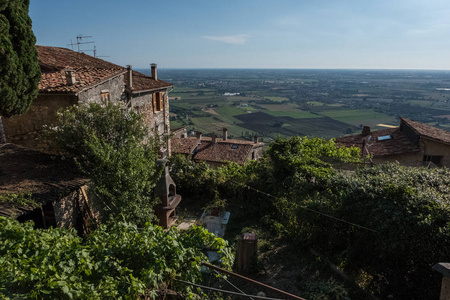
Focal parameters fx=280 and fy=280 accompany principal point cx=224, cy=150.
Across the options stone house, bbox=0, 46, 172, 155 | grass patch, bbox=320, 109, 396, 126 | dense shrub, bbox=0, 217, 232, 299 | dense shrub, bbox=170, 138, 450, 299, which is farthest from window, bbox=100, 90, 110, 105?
grass patch, bbox=320, 109, 396, 126

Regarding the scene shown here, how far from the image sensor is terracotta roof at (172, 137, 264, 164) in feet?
102

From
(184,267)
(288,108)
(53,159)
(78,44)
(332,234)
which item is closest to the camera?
(184,267)

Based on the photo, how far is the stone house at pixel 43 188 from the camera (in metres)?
6.57

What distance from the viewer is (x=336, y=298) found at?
623 cm

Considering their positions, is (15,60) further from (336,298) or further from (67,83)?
(336,298)

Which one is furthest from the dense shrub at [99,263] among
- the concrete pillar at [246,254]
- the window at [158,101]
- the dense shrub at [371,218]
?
the window at [158,101]

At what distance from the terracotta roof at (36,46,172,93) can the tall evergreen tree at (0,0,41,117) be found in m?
1.93

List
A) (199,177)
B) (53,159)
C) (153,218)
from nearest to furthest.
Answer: (53,159), (153,218), (199,177)

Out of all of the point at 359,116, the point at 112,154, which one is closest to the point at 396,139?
the point at 112,154

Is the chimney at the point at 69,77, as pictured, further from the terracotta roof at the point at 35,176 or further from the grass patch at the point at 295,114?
the grass patch at the point at 295,114

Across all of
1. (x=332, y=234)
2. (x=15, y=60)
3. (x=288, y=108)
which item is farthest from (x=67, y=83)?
(x=288, y=108)

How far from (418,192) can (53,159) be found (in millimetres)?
10251

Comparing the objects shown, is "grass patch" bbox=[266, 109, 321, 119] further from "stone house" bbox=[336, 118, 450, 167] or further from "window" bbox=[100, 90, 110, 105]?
"window" bbox=[100, 90, 110, 105]

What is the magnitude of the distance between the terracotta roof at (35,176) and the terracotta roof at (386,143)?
1789cm
